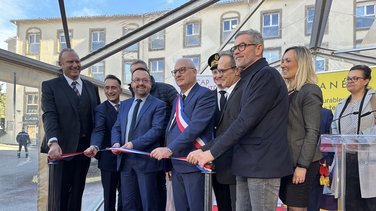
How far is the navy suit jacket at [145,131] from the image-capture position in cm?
269

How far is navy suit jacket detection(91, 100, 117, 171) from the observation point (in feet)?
9.93

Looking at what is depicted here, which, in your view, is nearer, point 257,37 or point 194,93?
point 257,37

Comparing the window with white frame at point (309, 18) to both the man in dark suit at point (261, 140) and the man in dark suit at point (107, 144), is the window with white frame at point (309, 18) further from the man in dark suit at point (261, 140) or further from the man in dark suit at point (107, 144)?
the man in dark suit at point (261, 140)

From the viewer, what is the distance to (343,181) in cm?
224

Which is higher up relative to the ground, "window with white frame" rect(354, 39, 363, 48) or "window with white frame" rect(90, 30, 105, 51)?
"window with white frame" rect(354, 39, 363, 48)

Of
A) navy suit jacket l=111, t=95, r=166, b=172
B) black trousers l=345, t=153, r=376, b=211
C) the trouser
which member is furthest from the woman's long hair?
navy suit jacket l=111, t=95, r=166, b=172

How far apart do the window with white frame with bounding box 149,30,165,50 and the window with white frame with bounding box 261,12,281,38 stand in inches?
64.5

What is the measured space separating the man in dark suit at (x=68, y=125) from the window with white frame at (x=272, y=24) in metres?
3.29

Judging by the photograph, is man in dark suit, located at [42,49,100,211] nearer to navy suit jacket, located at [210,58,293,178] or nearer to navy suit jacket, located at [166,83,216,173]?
navy suit jacket, located at [166,83,216,173]

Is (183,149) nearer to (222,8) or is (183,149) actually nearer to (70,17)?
(70,17)

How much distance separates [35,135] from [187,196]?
194 cm

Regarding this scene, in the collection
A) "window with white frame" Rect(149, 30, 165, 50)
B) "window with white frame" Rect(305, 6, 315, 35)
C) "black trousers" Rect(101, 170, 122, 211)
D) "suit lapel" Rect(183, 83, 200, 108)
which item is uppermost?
"window with white frame" Rect(305, 6, 315, 35)

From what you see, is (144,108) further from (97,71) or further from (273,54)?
(273,54)

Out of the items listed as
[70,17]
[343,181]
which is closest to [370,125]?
[343,181]
